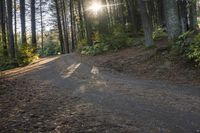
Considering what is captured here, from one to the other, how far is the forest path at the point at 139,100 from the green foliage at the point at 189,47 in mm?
1896

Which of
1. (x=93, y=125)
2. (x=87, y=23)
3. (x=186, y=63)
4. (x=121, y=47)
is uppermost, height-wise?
(x=87, y=23)

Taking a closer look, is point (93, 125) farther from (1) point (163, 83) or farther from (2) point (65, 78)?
(2) point (65, 78)

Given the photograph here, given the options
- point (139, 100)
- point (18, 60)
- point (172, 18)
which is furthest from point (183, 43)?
point (18, 60)

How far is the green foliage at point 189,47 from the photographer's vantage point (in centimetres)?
1086

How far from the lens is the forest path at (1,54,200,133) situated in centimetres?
554

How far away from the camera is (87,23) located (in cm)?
2306

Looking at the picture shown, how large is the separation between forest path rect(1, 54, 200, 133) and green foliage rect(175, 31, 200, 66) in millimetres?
1896

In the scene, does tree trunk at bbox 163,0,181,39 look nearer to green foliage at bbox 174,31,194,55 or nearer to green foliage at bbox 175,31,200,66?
green foliage at bbox 175,31,200,66

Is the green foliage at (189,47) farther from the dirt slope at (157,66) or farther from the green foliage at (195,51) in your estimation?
the dirt slope at (157,66)

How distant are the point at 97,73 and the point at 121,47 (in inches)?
280

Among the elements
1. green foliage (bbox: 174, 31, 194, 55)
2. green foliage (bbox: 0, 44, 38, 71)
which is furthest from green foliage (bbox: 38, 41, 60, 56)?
green foliage (bbox: 174, 31, 194, 55)

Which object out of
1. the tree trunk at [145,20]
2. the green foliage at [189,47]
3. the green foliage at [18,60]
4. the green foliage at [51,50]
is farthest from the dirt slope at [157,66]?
the green foliage at [51,50]

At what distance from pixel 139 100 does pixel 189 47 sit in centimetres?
549

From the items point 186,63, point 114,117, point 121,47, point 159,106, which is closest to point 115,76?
point 186,63
